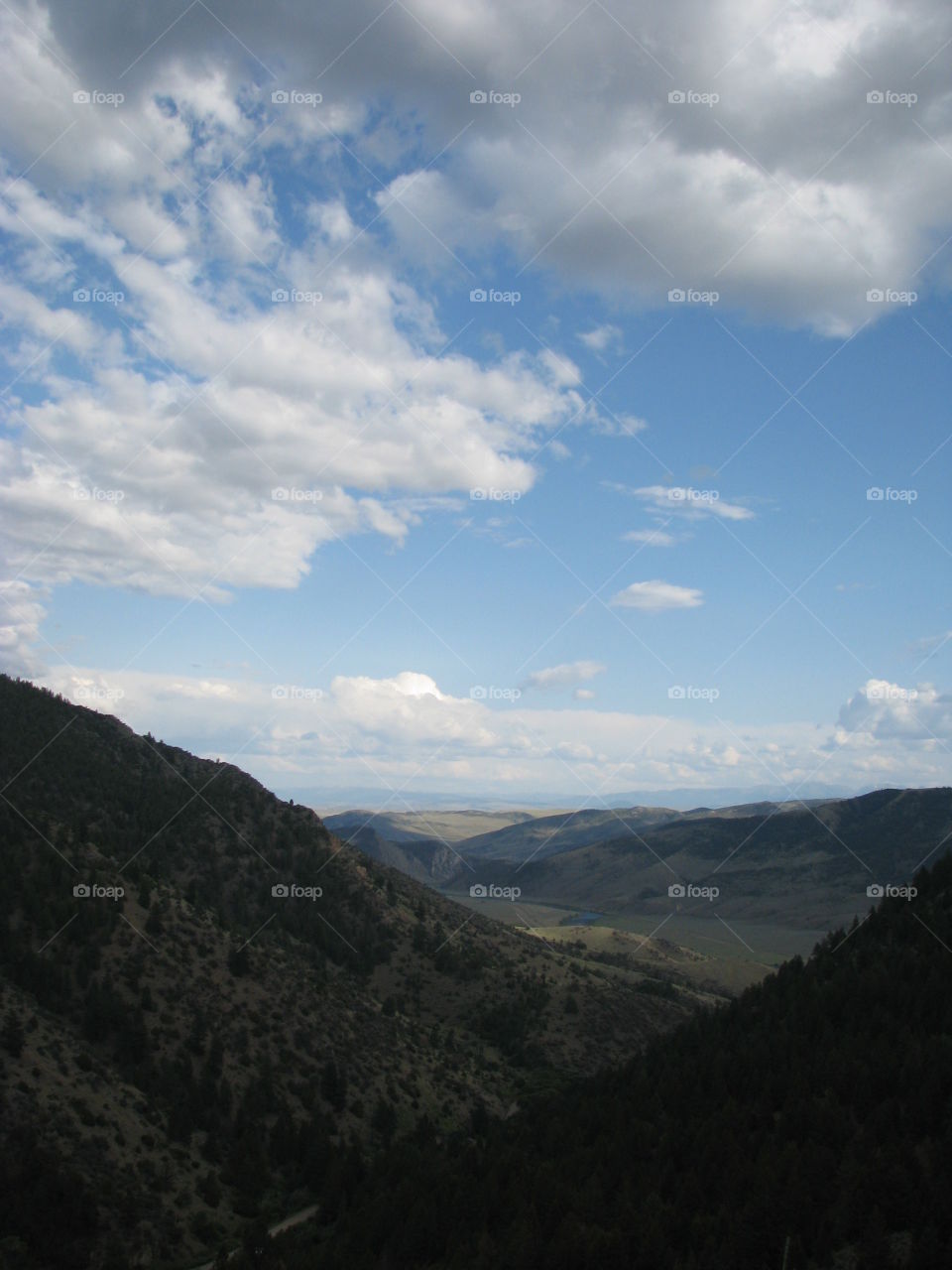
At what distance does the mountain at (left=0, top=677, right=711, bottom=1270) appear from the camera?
4831 cm

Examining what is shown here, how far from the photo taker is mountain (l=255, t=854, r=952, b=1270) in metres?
37.7

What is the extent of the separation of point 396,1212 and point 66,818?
68550 mm

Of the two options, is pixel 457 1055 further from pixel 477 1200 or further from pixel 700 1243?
pixel 700 1243

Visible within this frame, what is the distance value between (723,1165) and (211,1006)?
137 feet

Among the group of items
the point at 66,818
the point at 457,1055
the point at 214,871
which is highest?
the point at 66,818

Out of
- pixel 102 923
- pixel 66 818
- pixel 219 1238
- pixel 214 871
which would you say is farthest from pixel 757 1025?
pixel 66 818

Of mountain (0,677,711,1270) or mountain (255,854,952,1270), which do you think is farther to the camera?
mountain (0,677,711,1270)

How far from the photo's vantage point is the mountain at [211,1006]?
48.3 m

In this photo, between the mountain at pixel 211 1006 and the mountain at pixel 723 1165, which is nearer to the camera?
the mountain at pixel 723 1165

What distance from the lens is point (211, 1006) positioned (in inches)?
2761

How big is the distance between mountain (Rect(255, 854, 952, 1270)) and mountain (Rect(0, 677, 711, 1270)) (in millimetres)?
7232

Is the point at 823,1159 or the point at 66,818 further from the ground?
the point at 66,818

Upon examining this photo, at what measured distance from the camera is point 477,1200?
48.5m

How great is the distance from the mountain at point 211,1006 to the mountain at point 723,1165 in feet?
23.7
